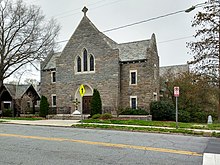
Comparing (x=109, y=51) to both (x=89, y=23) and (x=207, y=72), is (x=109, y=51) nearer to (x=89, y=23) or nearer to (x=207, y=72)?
(x=89, y=23)

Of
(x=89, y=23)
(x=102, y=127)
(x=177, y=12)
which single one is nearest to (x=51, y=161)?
(x=102, y=127)

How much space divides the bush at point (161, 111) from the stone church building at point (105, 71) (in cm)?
85

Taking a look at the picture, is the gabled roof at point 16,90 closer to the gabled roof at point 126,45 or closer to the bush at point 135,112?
the gabled roof at point 126,45

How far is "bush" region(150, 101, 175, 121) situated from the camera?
26734mm

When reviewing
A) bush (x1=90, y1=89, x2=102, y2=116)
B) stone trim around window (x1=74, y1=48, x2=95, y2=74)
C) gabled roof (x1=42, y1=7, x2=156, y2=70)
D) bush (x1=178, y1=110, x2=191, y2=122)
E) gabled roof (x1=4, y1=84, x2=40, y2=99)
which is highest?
gabled roof (x1=42, y1=7, x2=156, y2=70)

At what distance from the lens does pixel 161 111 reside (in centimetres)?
2666

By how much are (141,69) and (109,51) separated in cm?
405

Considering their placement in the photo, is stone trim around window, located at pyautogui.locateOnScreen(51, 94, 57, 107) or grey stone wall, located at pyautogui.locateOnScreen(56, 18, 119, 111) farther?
stone trim around window, located at pyautogui.locateOnScreen(51, 94, 57, 107)

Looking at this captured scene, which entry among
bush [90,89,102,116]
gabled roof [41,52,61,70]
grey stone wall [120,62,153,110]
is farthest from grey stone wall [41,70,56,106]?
grey stone wall [120,62,153,110]

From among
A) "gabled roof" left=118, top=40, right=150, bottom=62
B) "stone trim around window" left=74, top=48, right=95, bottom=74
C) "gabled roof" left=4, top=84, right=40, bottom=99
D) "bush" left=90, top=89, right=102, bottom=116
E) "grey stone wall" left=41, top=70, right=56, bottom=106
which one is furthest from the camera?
"gabled roof" left=4, top=84, right=40, bottom=99

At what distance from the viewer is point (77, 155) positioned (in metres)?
7.67

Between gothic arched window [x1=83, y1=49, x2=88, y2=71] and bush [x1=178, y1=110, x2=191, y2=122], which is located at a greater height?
gothic arched window [x1=83, y1=49, x2=88, y2=71]

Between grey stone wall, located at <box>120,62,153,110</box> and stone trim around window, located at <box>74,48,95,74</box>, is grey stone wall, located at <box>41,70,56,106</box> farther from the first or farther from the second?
grey stone wall, located at <box>120,62,153,110</box>

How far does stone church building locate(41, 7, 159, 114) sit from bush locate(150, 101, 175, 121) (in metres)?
0.85
